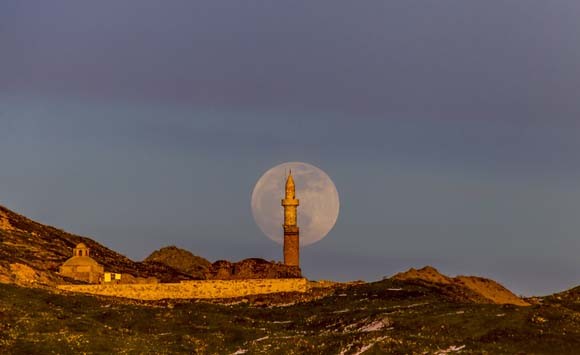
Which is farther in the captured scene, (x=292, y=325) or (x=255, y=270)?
(x=255, y=270)

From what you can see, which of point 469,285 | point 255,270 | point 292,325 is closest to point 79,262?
point 255,270

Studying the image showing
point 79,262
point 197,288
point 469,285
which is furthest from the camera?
point 79,262

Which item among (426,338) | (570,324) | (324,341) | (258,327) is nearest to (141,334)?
(258,327)

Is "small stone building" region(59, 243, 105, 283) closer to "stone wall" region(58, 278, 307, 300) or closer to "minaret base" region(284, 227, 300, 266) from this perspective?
"stone wall" region(58, 278, 307, 300)

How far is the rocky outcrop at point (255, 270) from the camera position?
161m

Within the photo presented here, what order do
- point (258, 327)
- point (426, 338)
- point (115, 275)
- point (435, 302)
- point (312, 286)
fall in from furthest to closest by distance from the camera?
point (115, 275)
point (312, 286)
point (435, 302)
point (258, 327)
point (426, 338)

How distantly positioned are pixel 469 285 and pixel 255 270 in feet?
132

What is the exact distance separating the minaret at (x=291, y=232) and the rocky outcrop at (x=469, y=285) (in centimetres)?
3070

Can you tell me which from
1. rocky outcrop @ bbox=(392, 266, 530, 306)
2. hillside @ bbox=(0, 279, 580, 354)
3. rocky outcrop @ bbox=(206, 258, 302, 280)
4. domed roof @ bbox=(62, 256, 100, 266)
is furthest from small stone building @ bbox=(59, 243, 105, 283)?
rocky outcrop @ bbox=(392, 266, 530, 306)

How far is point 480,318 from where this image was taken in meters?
88.1

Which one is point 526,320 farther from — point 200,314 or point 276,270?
point 276,270

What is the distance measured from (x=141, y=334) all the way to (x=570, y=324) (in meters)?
38.0

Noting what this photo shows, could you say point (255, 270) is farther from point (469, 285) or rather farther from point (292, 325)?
point (292, 325)

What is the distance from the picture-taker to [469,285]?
146750 millimetres
